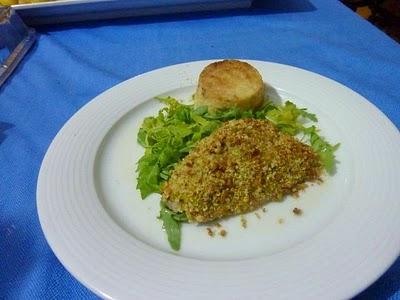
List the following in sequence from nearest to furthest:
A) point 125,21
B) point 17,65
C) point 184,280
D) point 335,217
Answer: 1. point 184,280
2. point 335,217
3. point 17,65
4. point 125,21

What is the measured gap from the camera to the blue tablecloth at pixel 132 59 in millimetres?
1008

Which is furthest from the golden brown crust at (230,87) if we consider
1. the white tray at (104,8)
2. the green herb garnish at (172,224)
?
the white tray at (104,8)

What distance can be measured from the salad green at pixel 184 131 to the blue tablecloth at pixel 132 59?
0.89ft

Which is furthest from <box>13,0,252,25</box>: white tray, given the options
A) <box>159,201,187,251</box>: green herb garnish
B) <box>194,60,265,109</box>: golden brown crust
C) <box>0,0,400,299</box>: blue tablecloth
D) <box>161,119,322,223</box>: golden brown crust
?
<box>159,201,187,251</box>: green herb garnish

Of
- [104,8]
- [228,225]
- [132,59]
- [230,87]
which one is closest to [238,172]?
[228,225]

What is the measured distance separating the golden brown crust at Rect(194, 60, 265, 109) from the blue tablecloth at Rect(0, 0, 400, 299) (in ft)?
1.27

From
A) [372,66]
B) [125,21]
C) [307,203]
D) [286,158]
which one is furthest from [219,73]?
[125,21]

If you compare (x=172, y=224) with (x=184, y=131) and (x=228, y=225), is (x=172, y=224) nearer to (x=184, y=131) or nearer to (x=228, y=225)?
(x=228, y=225)

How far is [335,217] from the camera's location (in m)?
0.81

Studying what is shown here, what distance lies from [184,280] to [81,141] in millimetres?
494

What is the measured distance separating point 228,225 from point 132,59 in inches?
36.3

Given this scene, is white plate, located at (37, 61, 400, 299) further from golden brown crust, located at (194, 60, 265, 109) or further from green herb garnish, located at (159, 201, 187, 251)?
golden brown crust, located at (194, 60, 265, 109)

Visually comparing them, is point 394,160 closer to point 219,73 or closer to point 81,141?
point 219,73

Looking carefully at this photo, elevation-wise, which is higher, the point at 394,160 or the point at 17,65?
the point at 17,65
